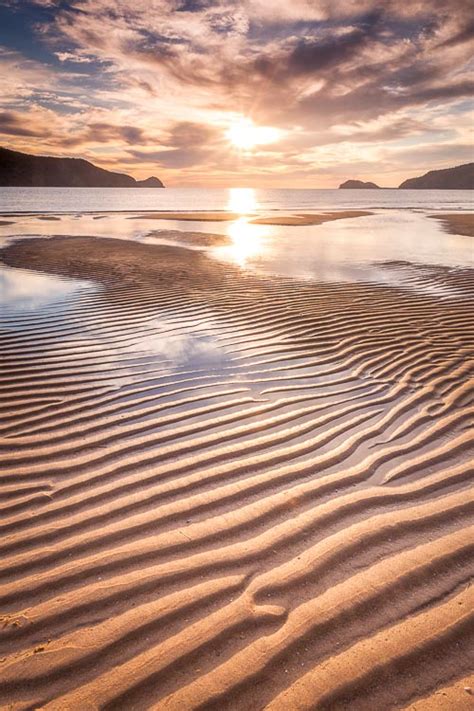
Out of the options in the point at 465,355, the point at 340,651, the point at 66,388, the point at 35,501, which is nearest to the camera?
the point at 340,651

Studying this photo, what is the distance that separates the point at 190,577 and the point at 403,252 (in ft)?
43.3

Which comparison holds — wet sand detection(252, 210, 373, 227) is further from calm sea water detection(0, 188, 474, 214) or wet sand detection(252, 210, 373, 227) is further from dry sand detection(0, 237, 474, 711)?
dry sand detection(0, 237, 474, 711)

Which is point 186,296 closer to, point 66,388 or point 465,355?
point 66,388

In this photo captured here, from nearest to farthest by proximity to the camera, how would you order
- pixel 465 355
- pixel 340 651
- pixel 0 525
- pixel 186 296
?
pixel 340 651 < pixel 0 525 < pixel 465 355 < pixel 186 296

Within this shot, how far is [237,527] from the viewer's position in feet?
8.40

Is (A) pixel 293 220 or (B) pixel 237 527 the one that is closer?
(B) pixel 237 527

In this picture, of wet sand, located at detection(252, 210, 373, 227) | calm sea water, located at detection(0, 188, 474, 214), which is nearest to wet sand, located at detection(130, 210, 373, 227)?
wet sand, located at detection(252, 210, 373, 227)

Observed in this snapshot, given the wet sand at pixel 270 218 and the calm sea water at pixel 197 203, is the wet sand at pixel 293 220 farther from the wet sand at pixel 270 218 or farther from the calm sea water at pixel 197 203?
the calm sea water at pixel 197 203

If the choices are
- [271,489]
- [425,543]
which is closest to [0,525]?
[271,489]

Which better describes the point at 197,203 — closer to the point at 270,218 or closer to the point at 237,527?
the point at 270,218

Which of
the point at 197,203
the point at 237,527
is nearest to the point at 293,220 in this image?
the point at 237,527

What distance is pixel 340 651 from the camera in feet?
6.18

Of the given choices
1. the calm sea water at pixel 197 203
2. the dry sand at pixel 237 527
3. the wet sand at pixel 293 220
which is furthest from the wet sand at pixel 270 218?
the dry sand at pixel 237 527

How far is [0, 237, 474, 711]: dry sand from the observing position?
1.81 metres
